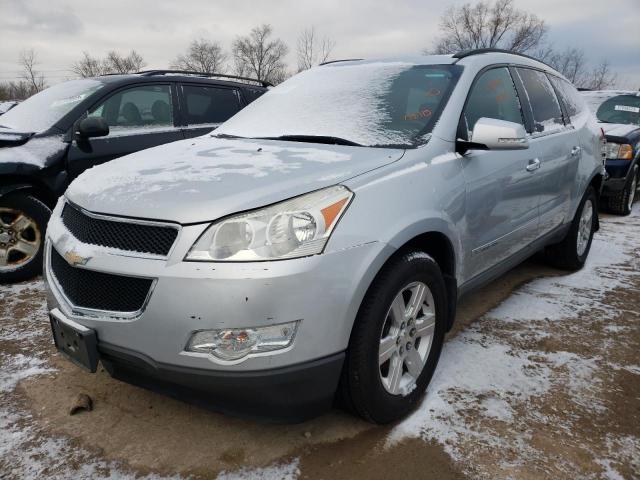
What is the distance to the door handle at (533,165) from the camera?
3.04 meters

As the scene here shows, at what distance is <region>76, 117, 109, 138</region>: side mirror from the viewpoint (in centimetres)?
387

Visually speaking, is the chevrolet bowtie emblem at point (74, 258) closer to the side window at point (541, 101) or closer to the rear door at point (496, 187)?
the rear door at point (496, 187)

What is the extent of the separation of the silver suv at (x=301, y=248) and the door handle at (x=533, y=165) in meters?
0.26

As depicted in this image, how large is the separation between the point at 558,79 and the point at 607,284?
1709 millimetres

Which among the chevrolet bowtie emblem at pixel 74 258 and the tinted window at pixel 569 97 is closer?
the chevrolet bowtie emblem at pixel 74 258

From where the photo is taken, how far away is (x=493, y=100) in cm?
293

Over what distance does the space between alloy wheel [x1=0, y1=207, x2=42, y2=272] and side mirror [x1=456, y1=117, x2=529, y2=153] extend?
3272 millimetres

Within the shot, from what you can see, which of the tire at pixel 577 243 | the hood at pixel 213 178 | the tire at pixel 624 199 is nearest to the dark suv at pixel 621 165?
the tire at pixel 624 199

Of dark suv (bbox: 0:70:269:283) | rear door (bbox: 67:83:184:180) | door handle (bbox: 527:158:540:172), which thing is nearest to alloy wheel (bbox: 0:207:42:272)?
dark suv (bbox: 0:70:269:283)

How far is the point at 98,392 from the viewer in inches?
94.7

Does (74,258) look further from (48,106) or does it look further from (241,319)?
(48,106)

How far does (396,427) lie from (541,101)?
8.42 ft

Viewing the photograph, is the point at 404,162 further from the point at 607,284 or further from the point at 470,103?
the point at 607,284

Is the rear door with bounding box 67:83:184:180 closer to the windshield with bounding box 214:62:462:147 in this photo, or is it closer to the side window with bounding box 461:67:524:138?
the windshield with bounding box 214:62:462:147
